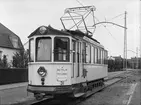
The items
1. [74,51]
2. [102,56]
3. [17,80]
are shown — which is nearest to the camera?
[74,51]

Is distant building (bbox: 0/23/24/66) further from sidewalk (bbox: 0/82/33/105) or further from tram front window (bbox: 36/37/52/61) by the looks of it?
tram front window (bbox: 36/37/52/61)

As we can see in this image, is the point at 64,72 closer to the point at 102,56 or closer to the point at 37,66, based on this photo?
the point at 37,66

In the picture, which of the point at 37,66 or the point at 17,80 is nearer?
the point at 37,66

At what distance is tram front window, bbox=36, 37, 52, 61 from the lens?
10.2 metres

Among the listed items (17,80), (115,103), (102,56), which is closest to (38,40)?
(115,103)

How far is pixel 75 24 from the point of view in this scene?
15.8 meters

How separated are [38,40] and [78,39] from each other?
1.95 metres

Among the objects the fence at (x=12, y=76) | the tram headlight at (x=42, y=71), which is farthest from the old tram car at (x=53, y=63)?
the fence at (x=12, y=76)

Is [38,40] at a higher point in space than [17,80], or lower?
higher

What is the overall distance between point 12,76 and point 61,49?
527 inches

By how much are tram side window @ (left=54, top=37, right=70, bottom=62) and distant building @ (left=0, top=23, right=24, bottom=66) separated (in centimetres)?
2545

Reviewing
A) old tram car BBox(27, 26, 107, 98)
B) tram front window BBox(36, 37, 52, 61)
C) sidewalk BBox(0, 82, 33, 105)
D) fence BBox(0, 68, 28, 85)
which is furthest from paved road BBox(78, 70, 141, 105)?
fence BBox(0, 68, 28, 85)

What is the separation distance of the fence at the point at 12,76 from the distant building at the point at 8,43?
11028 mm

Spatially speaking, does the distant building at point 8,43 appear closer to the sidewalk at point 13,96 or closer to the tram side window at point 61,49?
the sidewalk at point 13,96
